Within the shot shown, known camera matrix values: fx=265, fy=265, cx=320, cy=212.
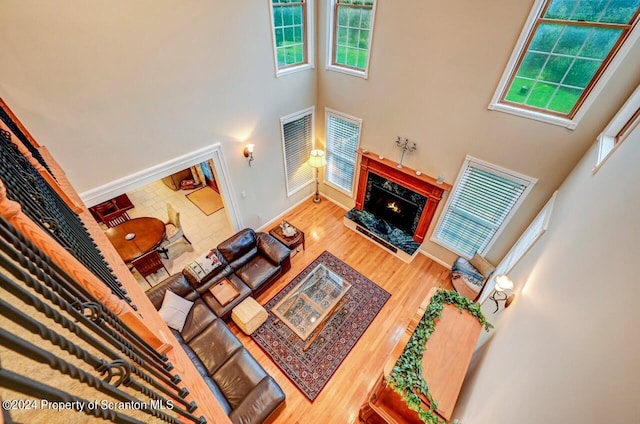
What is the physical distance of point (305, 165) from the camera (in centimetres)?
690

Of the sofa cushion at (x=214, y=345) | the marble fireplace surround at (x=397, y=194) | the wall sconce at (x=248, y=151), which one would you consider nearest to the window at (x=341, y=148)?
the marble fireplace surround at (x=397, y=194)

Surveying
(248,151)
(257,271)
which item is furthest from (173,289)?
(248,151)

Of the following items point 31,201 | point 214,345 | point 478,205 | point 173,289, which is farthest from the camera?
point 478,205

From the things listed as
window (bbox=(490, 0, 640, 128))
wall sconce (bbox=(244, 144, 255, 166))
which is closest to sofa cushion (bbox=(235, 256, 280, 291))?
wall sconce (bbox=(244, 144, 255, 166))

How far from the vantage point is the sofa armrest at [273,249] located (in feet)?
17.1

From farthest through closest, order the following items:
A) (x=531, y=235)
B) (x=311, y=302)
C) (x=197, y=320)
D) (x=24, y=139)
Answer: (x=311, y=302) < (x=197, y=320) < (x=531, y=235) < (x=24, y=139)

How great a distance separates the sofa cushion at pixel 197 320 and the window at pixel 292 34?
442 cm

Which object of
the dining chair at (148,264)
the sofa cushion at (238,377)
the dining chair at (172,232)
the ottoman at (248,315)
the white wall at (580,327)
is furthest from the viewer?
the dining chair at (172,232)

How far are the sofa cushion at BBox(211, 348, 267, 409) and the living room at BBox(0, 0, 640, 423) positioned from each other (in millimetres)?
1093

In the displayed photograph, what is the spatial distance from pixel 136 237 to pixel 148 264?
580 millimetres

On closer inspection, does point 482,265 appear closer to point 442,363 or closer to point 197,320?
point 442,363

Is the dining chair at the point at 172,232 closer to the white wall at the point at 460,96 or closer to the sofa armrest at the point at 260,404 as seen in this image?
the sofa armrest at the point at 260,404

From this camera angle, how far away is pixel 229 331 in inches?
162

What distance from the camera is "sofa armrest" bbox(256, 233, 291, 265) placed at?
521 centimetres
